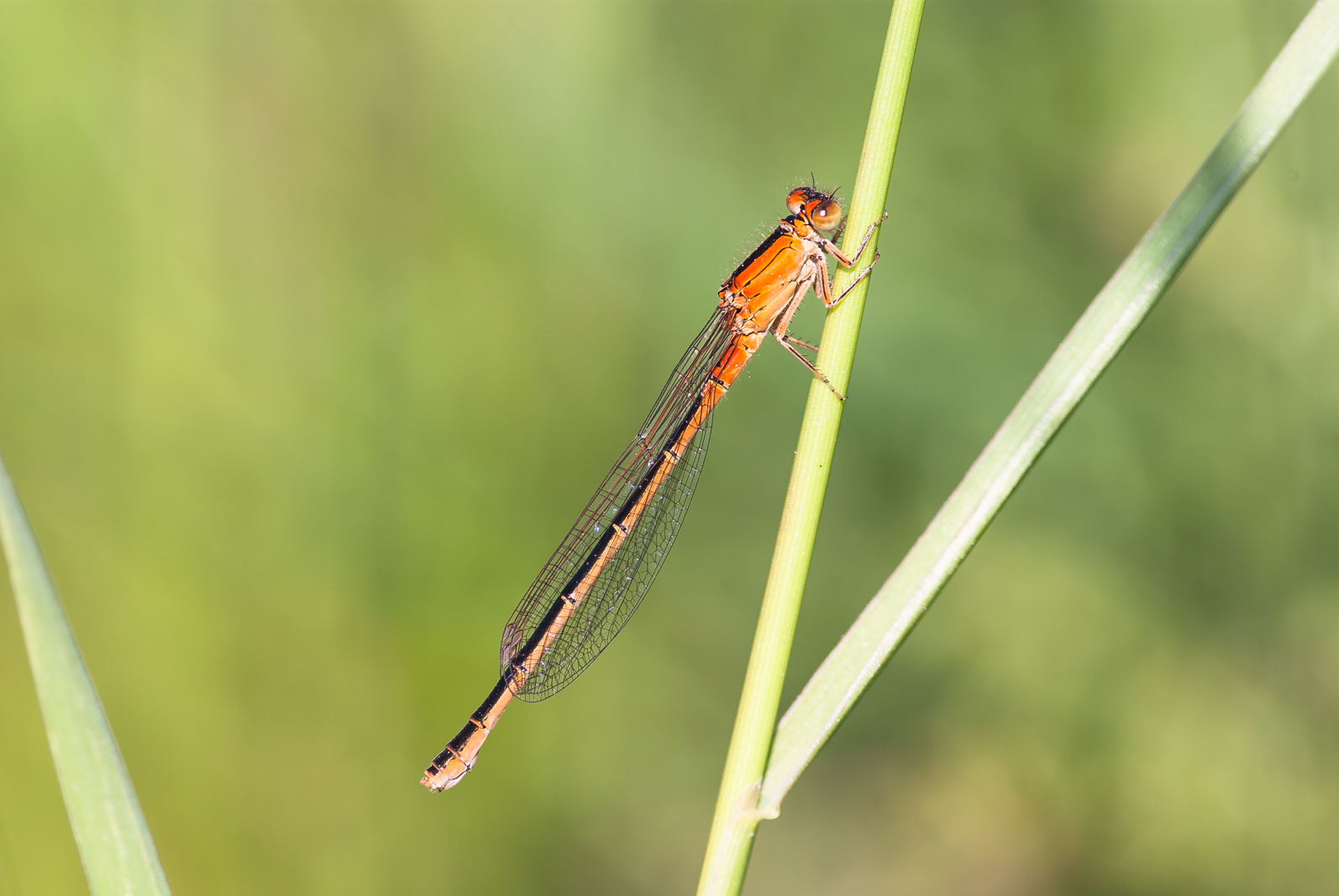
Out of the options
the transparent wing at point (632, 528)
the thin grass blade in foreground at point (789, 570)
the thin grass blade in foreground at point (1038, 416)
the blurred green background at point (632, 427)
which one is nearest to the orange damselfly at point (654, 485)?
the transparent wing at point (632, 528)

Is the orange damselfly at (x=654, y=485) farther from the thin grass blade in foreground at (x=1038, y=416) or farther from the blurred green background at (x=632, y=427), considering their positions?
the thin grass blade in foreground at (x=1038, y=416)

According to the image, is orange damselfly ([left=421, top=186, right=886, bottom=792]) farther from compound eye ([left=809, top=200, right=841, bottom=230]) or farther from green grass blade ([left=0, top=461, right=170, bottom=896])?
green grass blade ([left=0, top=461, right=170, bottom=896])

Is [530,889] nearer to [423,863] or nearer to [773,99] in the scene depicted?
[423,863]

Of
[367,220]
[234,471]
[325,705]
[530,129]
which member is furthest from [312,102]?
[325,705]

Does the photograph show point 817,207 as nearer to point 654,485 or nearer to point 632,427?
point 654,485

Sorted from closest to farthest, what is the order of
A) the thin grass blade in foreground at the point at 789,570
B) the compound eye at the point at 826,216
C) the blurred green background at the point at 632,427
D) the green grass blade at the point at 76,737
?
the green grass blade at the point at 76,737 → the thin grass blade in foreground at the point at 789,570 → the compound eye at the point at 826,216 → the blurred green background at the point at 632,427
